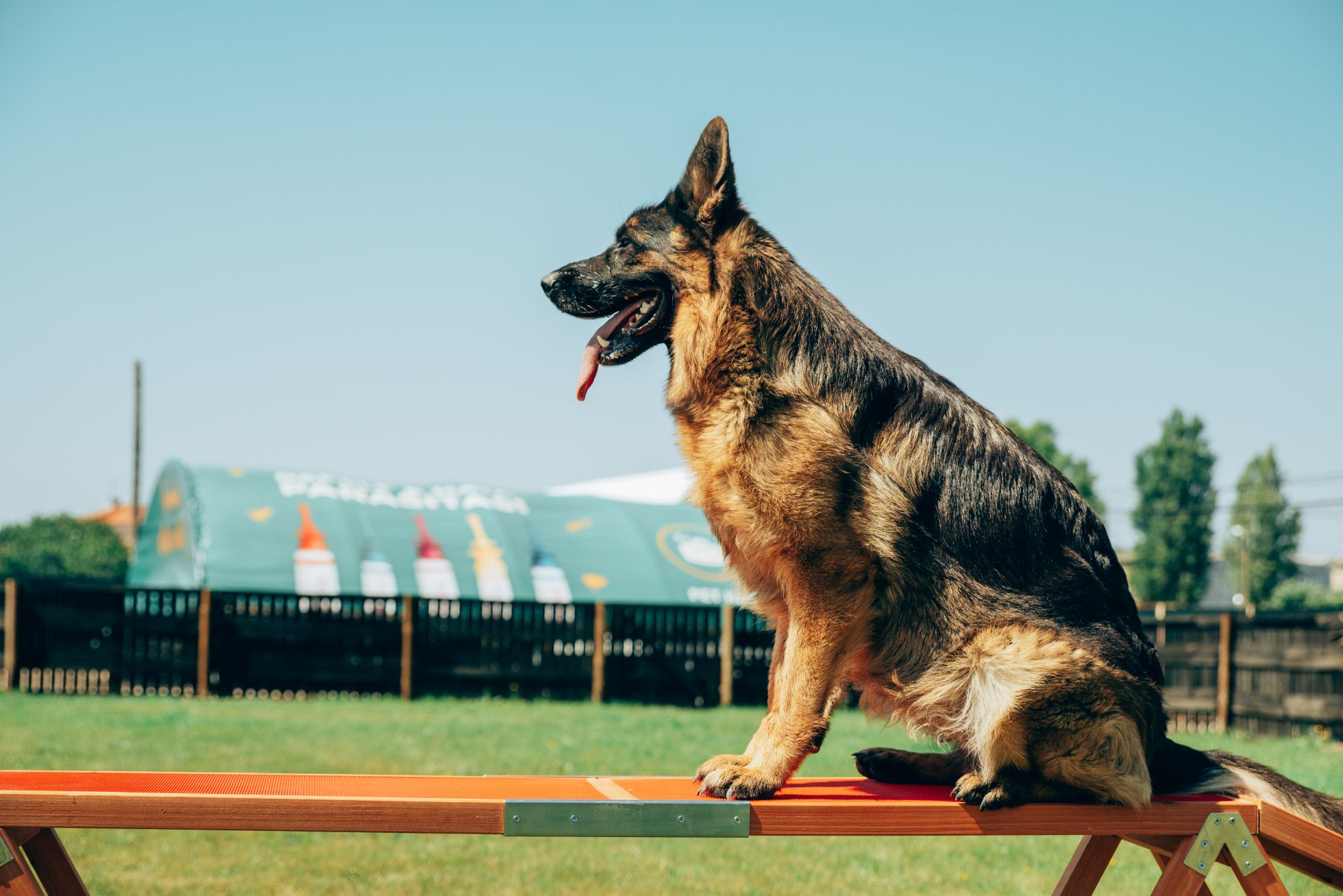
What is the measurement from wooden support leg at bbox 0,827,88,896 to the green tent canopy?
48.0 feet

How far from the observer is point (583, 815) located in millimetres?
3078

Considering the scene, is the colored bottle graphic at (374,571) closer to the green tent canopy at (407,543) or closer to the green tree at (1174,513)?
the green tent canopy at (407,543)

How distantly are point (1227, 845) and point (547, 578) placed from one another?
18.5 meters

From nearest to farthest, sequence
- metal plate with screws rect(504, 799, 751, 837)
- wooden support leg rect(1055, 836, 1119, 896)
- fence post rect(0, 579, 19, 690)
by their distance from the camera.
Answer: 1. metal plate with screws rect(504, 799, 751, 837)
2. wooden support leg rect(1055, 836, 1119, 896)
3. fence post rect(0, 579, 19, 690)

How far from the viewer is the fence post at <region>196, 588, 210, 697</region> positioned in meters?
16.5

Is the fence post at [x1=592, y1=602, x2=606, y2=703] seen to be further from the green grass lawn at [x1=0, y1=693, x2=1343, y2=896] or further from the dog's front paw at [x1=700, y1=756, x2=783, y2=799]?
the dog's front paw at [x1=700, y1=756, x2=783, y2=799]

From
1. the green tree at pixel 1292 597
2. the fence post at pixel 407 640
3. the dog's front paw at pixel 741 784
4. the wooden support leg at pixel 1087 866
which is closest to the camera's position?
the dog's front paw at pixel 741 784

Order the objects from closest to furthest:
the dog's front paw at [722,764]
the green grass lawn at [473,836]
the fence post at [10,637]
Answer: the dog's front paw at [722,764], the green grass lawn at [473,836], the fence post at [10,637]

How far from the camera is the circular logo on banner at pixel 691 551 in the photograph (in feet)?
76.0

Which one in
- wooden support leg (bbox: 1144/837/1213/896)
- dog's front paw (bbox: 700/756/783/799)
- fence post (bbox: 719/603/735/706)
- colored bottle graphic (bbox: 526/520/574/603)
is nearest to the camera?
dog's front paw (bbox: 700/756/783/799)

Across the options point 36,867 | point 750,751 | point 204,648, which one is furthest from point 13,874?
point 204,648

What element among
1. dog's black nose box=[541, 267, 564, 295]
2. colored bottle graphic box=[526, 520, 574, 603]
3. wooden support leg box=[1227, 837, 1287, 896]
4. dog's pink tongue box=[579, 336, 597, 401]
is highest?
dog's black nose box=[541, 267, 564, 295]

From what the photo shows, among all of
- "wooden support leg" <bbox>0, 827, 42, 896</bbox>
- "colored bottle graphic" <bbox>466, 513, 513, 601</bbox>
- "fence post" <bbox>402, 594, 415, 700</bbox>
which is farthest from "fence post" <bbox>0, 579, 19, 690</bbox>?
"wooden support leg" <bbox>0, 827, 42, 896</bbox>

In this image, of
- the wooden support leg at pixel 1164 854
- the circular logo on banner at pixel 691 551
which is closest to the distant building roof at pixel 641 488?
the circular logo on banner at pixel 691 551
